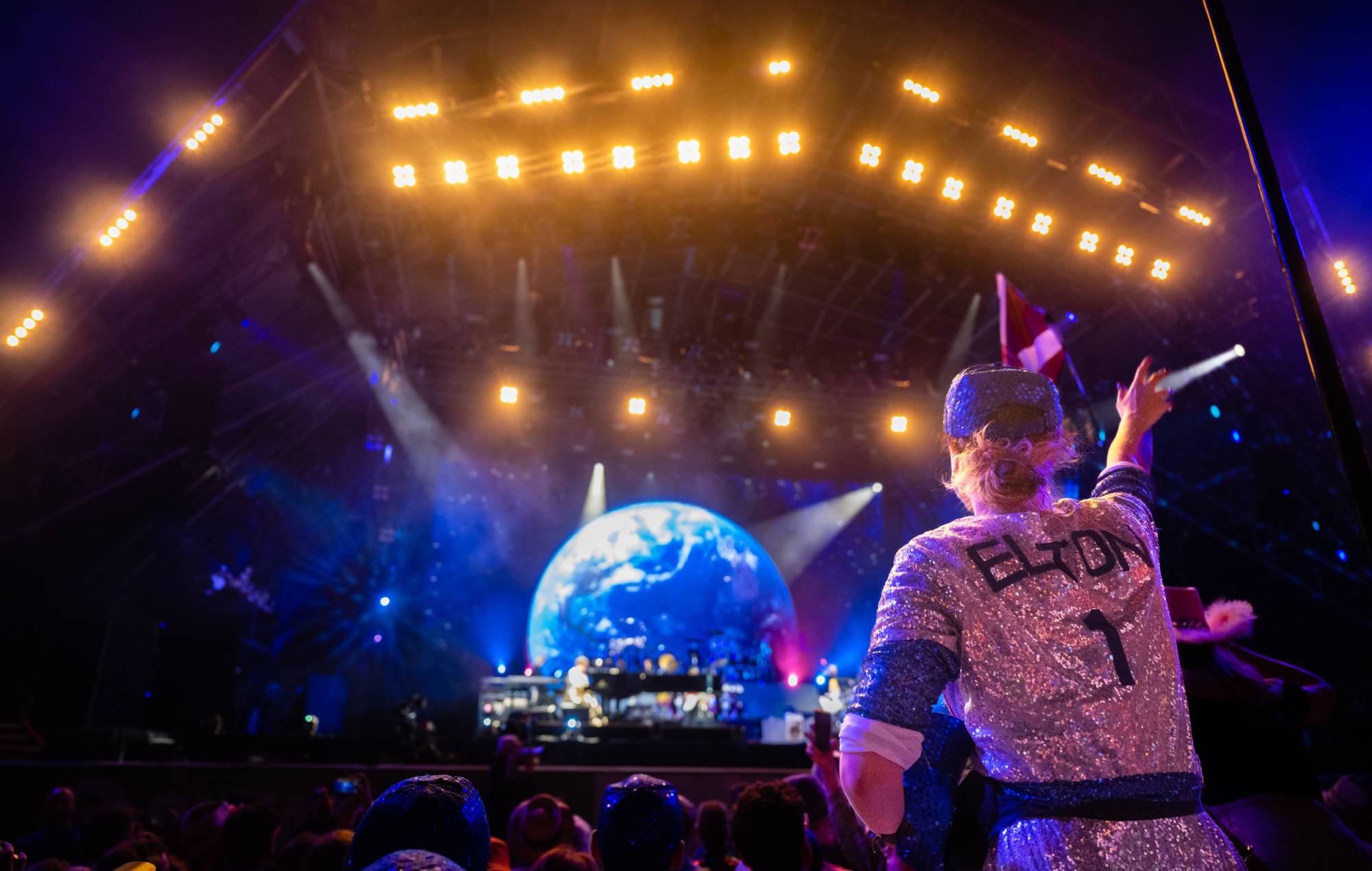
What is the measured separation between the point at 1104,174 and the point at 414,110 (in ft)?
29.1

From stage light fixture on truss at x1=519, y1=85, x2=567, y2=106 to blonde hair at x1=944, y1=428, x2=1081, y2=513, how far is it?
8588 millimetres

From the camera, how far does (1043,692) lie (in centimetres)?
142

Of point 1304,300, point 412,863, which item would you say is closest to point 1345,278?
point 1304,300

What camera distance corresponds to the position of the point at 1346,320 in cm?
877

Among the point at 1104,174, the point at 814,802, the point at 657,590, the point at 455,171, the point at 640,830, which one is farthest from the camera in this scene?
the point at 657,590

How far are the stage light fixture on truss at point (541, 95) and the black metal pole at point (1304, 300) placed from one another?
7.97 m

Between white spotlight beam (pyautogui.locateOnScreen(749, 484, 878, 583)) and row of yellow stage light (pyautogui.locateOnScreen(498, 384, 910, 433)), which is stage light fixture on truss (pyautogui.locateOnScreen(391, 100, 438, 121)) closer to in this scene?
row of yellow stage light (pyautogui.locateOnScreen(498, 384, 910, 433))

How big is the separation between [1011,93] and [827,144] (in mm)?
2533

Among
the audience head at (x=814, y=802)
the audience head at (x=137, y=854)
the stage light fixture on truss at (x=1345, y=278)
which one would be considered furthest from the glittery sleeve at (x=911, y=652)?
the stage light fixture on truss at (x=1345, y=278)

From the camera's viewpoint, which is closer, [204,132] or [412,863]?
[412,863]

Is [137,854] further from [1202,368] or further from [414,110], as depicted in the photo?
[1202,368]

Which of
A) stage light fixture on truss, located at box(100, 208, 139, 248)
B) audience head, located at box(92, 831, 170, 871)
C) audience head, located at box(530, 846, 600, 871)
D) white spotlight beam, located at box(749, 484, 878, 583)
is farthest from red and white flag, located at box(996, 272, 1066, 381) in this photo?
white spotlight beam, located at box(749, 484, 878, 583)

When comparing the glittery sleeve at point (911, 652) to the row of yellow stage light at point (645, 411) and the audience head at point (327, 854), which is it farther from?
the row of yellow stage light at point (645, 411)

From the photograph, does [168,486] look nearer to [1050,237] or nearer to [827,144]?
[827,144]
